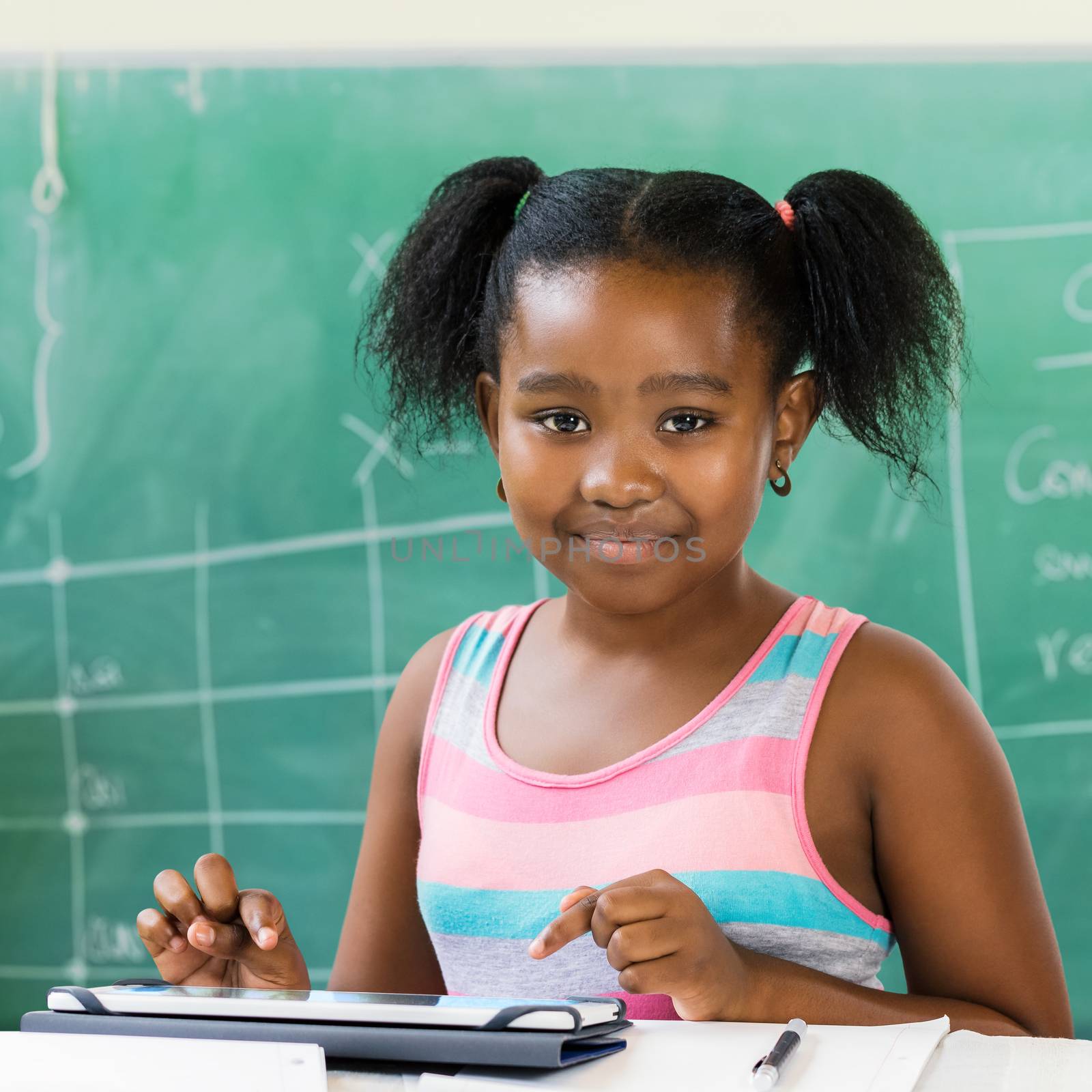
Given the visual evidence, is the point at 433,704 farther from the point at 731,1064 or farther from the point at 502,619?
the point at 731,1064

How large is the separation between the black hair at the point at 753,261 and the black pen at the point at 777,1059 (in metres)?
0.43

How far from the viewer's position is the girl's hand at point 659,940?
2.12 feet

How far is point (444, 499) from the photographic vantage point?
5.92 feet

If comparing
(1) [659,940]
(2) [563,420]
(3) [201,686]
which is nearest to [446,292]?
(2) [563,420]

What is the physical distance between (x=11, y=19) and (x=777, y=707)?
162 centimetres

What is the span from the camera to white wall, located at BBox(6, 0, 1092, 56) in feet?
5.59

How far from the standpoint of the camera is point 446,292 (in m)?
1.00

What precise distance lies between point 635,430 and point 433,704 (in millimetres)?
331

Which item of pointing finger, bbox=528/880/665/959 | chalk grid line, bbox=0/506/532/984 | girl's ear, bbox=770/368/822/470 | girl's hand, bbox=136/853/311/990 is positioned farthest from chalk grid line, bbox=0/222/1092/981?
pointing finger, bbox=528/880/665/959

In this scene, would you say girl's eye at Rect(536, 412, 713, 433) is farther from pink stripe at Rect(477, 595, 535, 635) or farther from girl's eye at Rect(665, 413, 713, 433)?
pink stripe at Rect(477, 595, 535, 635)

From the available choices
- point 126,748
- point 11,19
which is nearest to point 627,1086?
point 126,748

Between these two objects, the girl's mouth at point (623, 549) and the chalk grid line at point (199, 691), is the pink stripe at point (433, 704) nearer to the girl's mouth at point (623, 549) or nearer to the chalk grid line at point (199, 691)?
the girl's mouth at point (623, 549)

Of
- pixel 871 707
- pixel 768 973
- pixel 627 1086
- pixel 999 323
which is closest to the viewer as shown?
pixel 627 1086

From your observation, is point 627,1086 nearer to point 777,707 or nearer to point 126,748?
point 777,707
